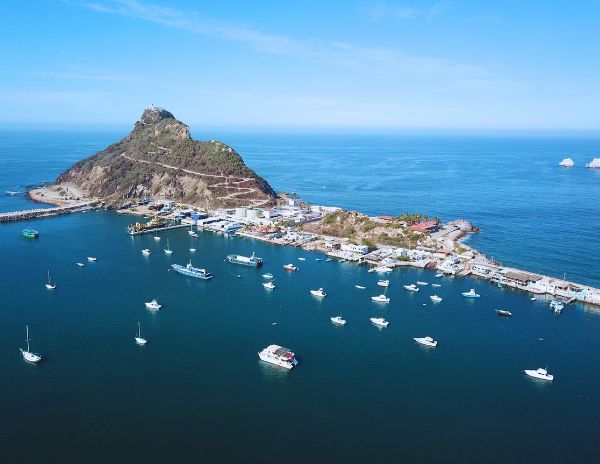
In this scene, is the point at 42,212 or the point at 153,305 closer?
the point at 153,305

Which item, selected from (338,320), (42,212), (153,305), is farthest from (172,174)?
(338,320)

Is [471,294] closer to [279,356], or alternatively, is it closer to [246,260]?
[279,356]

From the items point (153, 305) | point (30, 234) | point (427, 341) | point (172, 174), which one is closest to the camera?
point (427, 341)

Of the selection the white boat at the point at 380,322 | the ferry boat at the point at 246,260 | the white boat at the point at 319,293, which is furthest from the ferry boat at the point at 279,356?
the ferry boat at the point at 246,260

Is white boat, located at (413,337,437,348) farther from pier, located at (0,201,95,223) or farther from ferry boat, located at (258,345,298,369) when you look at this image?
pier, located at (0,201,95,223)

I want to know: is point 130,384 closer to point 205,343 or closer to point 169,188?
point 205,343

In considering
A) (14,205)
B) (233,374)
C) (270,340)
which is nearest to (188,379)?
(233,374)
